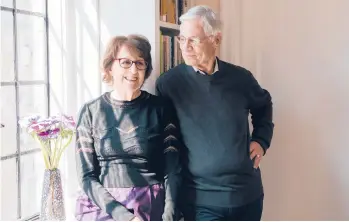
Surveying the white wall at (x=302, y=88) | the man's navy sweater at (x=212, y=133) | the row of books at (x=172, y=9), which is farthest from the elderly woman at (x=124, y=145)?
the white wall at (x=302, y=88)

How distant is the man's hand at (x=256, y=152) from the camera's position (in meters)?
1.95

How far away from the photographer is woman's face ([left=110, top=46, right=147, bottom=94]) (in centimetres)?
173

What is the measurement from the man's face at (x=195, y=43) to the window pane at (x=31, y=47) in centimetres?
65

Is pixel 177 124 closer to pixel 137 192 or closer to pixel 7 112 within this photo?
pixel 137 192

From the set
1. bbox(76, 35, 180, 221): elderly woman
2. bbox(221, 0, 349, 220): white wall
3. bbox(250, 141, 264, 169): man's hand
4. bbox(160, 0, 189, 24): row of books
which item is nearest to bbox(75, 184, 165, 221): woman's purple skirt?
bbox(76, 35, 180, 221): elderly woman

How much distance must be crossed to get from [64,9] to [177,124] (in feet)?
2.35

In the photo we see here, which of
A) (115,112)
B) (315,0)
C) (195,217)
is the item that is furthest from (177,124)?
(315,0)

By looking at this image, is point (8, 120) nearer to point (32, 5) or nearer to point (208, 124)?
point (32, 5)

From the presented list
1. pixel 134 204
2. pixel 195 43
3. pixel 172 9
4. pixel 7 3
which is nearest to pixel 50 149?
pixel 134 204

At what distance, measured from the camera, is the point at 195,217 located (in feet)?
6.15

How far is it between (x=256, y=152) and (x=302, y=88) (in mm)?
575

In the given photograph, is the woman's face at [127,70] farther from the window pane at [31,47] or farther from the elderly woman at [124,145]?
the window pane at [31,47]

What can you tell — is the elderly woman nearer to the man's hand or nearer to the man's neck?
the man's neck

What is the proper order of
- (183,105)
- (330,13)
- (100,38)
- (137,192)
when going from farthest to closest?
A: (330,13) → (100,38) → (183,105) → (137,192)
